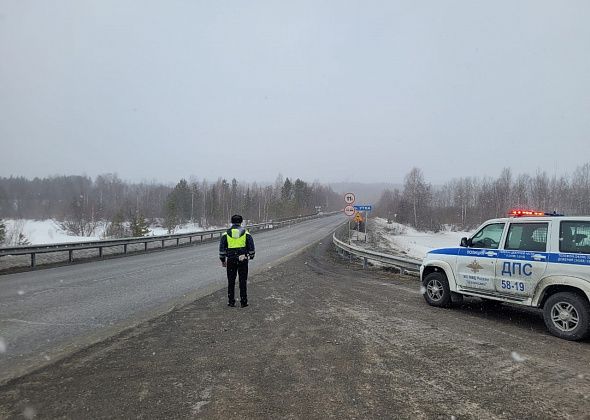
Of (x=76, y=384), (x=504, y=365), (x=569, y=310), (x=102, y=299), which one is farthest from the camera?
(x=102, y=299)

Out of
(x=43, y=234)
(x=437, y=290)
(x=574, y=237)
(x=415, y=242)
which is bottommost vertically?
(x=43, y=234)

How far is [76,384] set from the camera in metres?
4.42

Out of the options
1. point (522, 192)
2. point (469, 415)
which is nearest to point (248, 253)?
point (469, 415)

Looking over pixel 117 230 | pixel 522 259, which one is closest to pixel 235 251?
pixel 522 259

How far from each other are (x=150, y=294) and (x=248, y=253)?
2.91m

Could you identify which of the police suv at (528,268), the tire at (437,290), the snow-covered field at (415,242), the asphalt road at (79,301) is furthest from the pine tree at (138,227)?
the police suv at (528,268)

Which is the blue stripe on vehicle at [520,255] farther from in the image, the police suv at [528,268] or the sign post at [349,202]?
the sign post at [349,202]

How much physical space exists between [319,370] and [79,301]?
253 inches

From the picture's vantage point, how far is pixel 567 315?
6258 mm

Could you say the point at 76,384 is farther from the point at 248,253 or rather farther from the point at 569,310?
the point at 569,310

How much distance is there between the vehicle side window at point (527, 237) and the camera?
682 centimetres

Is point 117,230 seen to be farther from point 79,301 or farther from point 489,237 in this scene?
point 489,237

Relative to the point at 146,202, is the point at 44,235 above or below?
below

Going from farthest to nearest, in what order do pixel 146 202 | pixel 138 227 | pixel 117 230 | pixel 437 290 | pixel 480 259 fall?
1. pixel 146 202
2. pixel 117 230
3. pixel 138 227
4. pixel 437 290
5. pixel 480 259
